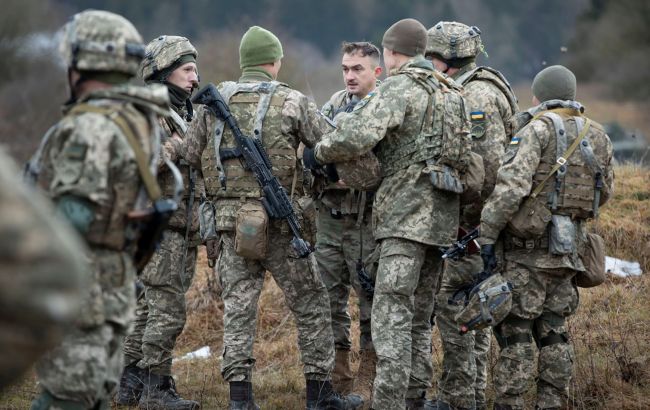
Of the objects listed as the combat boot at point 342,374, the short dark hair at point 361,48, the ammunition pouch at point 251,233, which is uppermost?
the short dark hair at point 361,48

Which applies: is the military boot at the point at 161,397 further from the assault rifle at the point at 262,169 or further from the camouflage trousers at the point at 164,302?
the assault rifle at the point at 262,169

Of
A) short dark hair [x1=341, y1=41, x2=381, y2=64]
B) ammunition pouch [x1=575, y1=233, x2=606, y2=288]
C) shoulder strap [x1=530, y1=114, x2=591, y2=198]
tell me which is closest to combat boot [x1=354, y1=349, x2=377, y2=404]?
ammunition pouch [x1=575, y1=233, x2=606, y2=288]

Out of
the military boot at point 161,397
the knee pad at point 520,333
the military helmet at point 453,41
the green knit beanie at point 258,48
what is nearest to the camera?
the knee pad at point 520,333

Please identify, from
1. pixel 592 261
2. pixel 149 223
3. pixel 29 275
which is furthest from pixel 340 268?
pixel 29 275

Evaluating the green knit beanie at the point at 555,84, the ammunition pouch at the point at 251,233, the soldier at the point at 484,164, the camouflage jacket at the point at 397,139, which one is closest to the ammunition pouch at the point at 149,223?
the ammunition pouch at the point at 251,233

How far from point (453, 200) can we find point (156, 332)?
2.47 meters

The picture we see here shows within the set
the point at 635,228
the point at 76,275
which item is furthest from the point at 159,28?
the point at 76,275

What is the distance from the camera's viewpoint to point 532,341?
653 cm

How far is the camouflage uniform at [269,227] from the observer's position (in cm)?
660

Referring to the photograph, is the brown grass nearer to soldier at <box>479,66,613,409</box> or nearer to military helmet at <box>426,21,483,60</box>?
soldier at <box>479,66,613,409</box>

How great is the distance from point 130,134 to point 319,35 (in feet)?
135

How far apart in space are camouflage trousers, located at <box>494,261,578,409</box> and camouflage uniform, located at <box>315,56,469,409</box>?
66 cm

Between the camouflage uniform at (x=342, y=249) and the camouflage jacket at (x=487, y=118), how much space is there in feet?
2.77

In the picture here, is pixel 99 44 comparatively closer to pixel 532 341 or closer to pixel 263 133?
pixel 263 133
